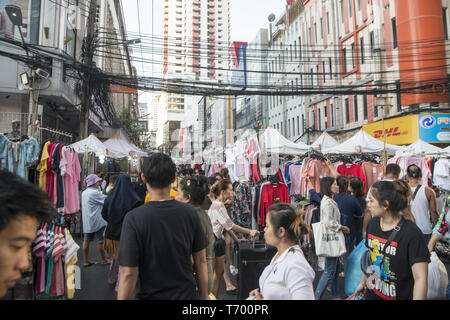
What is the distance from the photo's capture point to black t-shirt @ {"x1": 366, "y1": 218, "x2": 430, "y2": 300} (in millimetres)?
2139

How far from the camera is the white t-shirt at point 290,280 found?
71.4 inches

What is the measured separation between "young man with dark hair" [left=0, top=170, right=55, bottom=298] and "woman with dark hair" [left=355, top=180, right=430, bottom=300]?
7.61 feet

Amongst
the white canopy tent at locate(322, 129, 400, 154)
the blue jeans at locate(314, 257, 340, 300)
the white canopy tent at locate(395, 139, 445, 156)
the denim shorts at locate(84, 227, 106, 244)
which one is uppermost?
the white canopy tent at locate(322, 129, 400, 154)

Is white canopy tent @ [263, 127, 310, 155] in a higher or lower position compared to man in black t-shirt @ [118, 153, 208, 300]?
higher

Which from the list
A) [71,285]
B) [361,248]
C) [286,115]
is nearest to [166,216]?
[361,248]

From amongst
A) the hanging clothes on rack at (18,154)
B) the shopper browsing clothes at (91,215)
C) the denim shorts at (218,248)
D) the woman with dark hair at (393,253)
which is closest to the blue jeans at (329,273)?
the denim shorts at (218,248)

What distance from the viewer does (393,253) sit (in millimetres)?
2240

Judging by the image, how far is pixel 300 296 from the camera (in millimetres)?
Answer: 1791

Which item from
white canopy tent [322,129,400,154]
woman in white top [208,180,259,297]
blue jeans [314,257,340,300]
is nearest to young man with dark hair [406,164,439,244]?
blue jeans [314,257,340,300]

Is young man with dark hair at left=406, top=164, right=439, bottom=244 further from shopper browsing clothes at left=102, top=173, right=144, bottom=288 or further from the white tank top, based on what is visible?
shopper browsing clothes at left=102, top=173, right=144, bottom=288

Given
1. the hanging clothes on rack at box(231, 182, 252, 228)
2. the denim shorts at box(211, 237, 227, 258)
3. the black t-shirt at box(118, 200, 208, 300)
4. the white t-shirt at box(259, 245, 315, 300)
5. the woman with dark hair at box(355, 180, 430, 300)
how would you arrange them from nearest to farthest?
the white t-shirt at box(259, 245, 315, 300) → the black t-shirt at box(118, 200, 208, 300) → the woman with dark hair at box(355, 180, 430, 300) → the denim shorts at box(211, 237, 227, 258) → the hanging clothes on rack at box(231, 182, 252, 228)

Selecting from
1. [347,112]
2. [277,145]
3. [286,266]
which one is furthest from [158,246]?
[347,112]

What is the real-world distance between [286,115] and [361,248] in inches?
1339

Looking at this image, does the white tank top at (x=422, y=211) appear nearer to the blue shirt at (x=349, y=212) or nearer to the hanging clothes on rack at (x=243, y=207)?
the blue shirt at (x=349, y=212)
